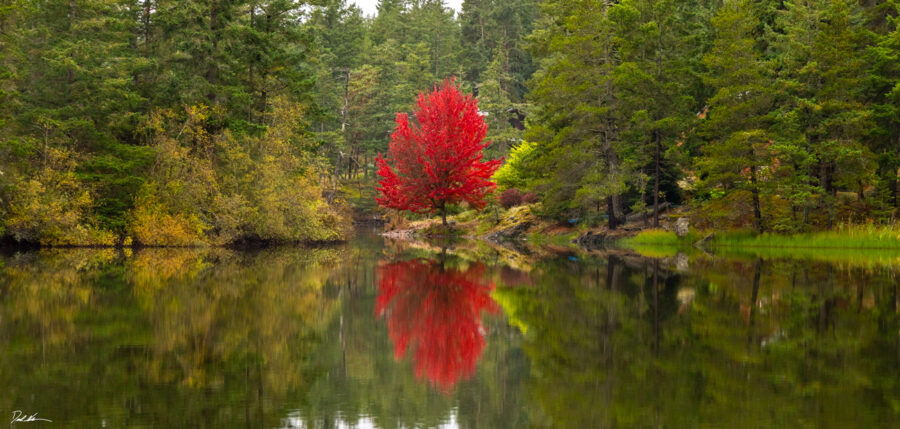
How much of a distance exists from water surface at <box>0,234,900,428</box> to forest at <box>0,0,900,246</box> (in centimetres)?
1391

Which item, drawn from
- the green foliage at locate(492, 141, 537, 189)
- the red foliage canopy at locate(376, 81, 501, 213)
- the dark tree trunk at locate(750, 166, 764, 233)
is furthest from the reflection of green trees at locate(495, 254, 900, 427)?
the green foliage at locate(492, 141, 537, 189)

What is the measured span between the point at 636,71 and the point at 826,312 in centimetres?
2260

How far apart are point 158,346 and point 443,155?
3305 centimetres

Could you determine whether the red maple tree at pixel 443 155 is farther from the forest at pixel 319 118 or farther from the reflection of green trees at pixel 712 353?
the reflection of green trees at pixel 712 353

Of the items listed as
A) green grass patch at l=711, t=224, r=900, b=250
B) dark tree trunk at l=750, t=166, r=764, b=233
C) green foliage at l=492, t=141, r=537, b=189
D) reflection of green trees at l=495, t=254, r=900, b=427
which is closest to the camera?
reflection of green trees at l=495, t=254, r=900, b=427

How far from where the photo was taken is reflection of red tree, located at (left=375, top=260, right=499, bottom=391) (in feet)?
22.7

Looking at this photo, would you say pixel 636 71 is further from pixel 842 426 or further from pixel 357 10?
pixel 357 10

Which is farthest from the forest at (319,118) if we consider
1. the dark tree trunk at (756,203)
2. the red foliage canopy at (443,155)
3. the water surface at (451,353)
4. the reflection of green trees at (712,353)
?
the reflection of green trees at (712,353)

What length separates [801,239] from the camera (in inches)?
1125

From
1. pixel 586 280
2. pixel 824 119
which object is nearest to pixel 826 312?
pixel 586 280

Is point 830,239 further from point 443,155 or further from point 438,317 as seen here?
point 438,317

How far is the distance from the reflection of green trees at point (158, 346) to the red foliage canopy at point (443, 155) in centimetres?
2495

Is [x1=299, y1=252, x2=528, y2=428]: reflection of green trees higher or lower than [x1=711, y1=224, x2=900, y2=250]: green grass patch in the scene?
lower

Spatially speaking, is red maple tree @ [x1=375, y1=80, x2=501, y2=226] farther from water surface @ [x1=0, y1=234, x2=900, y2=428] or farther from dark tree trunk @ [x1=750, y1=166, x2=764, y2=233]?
water surface @ [x1=0, y1=234, x2=900, y2=428]
